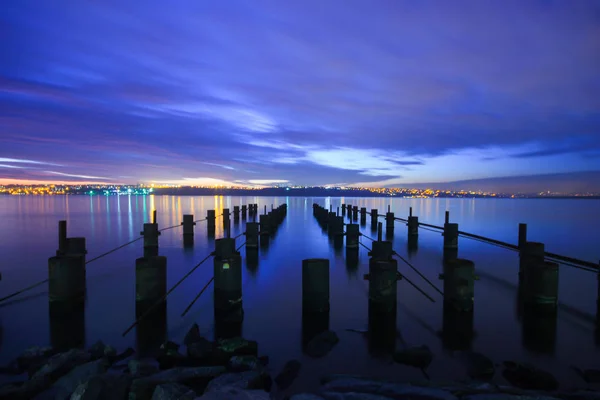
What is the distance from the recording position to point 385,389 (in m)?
4.90

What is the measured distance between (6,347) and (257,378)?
5.46m

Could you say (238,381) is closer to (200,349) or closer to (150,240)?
(200,349)

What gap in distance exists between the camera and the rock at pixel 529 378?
18.3ft

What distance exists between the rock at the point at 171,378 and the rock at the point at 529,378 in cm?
455

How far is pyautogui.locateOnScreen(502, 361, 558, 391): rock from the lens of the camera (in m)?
5.57

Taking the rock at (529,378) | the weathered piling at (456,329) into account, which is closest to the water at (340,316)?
the weathered piling at (456,329)

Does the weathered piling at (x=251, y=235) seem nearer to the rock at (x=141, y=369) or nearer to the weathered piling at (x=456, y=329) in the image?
the weathered piling at (x=456, y=329)

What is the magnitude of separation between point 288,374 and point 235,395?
1.51 metres

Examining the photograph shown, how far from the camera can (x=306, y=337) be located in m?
7.52

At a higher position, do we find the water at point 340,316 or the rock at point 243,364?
the rock at point 243,364

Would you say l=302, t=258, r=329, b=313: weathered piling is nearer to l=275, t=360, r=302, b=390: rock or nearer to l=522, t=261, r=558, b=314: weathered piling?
l=275, t=360, r=302, b=390: rock

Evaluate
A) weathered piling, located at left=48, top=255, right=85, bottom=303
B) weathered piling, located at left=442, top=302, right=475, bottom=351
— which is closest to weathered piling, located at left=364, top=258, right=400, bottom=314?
weathered piling, located at left=442, top=302, right=475, bottom=351

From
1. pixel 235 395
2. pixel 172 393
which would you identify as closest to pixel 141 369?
pixel 172 393

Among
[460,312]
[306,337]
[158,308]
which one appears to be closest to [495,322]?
[460,312]
